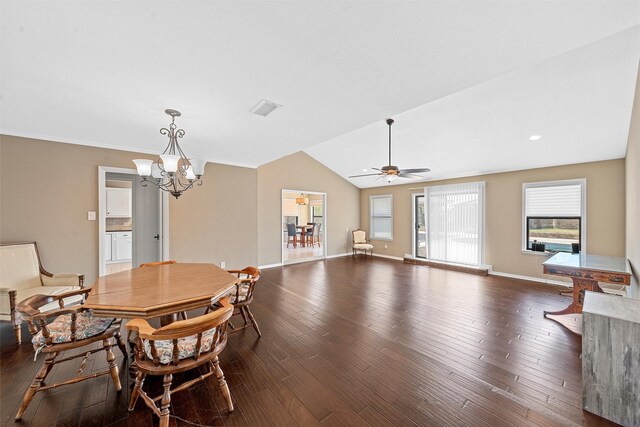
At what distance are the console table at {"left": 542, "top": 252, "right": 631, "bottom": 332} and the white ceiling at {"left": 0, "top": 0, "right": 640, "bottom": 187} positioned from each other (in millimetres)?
1976

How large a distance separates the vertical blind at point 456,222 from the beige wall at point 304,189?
8.22 feet

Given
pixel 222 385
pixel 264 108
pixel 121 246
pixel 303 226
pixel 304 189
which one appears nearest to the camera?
pixel 222 385

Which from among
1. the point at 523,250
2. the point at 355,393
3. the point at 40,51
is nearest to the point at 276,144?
the point at 40,51

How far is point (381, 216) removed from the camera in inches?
313

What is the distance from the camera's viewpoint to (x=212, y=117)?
9.27ft

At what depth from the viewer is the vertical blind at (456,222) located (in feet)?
18.8

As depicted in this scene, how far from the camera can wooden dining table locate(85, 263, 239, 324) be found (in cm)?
161

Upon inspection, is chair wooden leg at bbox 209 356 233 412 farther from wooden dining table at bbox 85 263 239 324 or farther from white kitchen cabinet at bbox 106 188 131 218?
white kitchen cabinet at bbox 106 188 131 218

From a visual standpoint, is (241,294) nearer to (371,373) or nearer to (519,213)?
(371,373)

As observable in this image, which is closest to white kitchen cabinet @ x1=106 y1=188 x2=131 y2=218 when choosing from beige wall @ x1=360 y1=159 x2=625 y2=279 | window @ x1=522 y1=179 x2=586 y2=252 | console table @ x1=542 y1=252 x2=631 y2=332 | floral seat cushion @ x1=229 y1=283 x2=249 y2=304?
floral seat cushion @ x1=229 y1=283 x2=249 y2=304

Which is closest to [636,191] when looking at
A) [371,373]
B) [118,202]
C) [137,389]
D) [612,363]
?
[612,363]

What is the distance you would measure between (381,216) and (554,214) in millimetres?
4098

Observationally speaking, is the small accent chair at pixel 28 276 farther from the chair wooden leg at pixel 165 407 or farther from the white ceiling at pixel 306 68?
the chair wooden leg at pixel 165 407

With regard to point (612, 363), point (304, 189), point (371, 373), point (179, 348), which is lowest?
point (371, 373)
